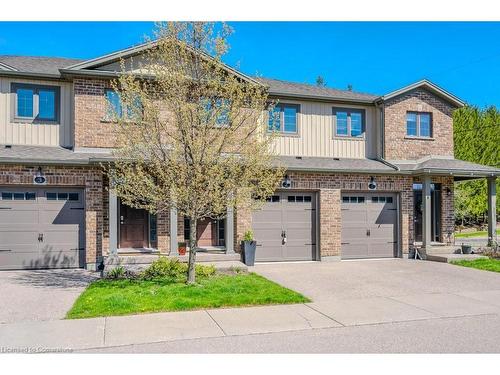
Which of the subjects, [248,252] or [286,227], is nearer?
[248,252]

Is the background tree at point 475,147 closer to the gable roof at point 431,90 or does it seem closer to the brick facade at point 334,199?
the gable roof at point 431,90

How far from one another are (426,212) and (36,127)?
44.3 feet

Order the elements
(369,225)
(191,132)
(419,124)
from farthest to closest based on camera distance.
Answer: (419,124) < (369,225) < (191,132)

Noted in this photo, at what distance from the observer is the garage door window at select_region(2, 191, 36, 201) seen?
12.2 m

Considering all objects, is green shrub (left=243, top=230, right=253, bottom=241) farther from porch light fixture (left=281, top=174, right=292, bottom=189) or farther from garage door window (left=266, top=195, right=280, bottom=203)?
porch light fixture (left=281, top=174, right=292, bottom=189)

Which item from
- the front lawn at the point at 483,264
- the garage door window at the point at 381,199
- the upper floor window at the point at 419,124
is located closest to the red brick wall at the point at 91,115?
the garage door window at the point at 381,199

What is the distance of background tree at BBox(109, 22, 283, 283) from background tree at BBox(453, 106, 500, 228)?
2540 centimetres

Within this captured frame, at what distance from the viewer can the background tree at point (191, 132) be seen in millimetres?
9148

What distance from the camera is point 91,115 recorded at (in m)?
12.8

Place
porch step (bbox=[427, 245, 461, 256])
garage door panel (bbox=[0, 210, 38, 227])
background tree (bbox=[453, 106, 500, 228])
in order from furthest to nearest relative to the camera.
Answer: background tree (bbox=[453, 106, 500, 228]) < porch step (bbox=[427, 245, 461, 256]) < garage door panel (bbox=[0, 210, 38, 227])

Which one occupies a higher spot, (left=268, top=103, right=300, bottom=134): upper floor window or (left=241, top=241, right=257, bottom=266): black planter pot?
(left=268, top=103, right=300, bottom=134): upper floor window

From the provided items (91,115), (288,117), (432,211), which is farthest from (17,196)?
(432,211)

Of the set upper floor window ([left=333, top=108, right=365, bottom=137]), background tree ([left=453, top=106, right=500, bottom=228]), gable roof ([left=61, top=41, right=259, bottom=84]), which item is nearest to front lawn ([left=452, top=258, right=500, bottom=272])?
upper floor window ([left=333, top=108, right=365, bottom=137])

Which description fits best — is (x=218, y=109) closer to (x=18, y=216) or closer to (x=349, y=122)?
(x=18, y=216)
